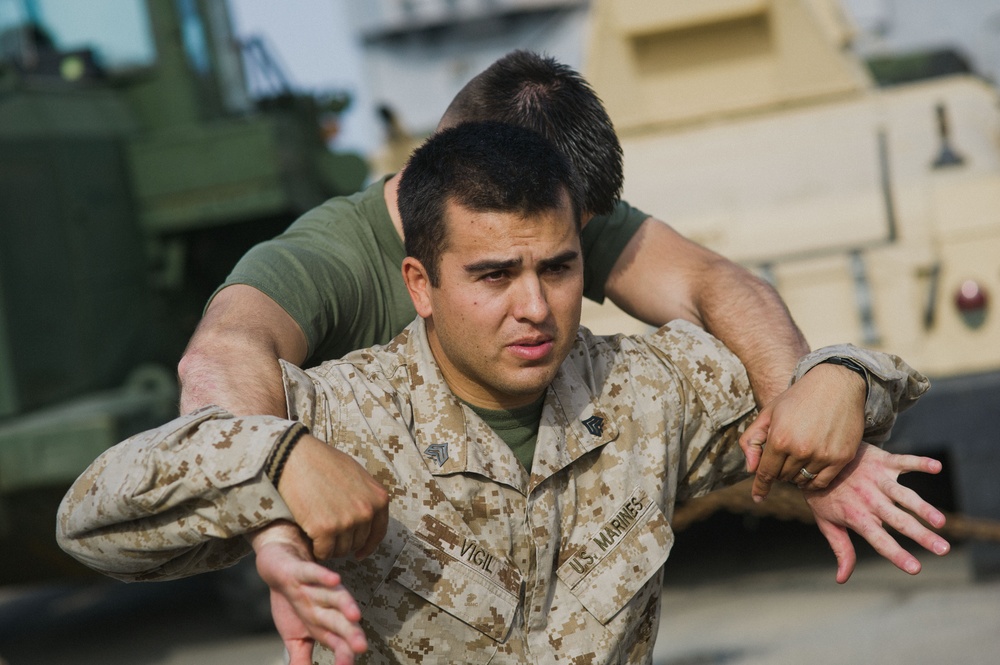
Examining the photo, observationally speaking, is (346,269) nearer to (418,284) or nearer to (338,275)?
(338,275)

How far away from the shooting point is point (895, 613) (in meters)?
5.55

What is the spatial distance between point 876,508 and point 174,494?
3.64 ft

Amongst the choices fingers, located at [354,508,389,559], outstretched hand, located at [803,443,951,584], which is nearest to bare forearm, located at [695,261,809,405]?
outstretched hand, located at [803,443,951,584]

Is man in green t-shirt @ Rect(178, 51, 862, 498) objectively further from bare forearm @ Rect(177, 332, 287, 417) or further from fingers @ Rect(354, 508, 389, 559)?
fingers @ Rect(354, 508, 389, 559)

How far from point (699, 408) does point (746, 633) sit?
3333 millimetres

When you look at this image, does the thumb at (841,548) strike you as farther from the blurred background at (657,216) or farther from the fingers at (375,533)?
the blurred background at (657,216)

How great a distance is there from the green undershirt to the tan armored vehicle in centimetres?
324

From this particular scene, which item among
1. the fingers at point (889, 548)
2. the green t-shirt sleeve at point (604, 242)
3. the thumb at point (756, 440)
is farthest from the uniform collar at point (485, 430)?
the green t-shirt sleeve at point (604, 242)

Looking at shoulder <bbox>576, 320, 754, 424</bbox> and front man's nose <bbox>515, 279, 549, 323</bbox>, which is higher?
front man's nose <bbox>515, 279, 549, 323</bbox>

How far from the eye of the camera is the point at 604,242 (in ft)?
9.82

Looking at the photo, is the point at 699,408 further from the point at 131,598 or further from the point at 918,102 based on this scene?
the point at 131,598

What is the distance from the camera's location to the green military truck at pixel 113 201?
5.69m

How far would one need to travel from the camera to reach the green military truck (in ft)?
18.7

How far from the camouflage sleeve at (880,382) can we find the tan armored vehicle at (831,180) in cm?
307
